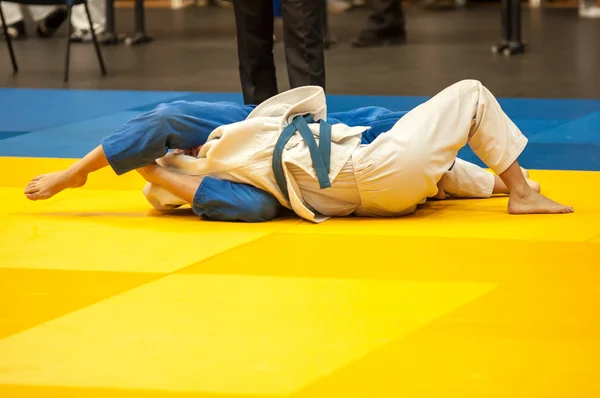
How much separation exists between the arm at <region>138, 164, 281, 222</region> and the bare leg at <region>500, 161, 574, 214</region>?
2.75 ft

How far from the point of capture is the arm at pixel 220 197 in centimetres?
390

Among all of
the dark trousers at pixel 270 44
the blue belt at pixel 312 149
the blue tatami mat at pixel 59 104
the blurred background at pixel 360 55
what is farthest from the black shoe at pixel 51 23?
the blue belt at pixel 312 149

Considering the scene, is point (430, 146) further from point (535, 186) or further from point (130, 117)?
point (130, 117)

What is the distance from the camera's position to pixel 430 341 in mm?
2680

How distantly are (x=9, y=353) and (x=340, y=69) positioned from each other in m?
6.19

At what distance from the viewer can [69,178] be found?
4.01 m

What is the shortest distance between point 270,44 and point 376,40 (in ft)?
14.1

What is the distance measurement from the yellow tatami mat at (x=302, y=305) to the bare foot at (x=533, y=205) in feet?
0.21

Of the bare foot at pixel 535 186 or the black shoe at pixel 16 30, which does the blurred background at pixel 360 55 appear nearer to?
the black shoe at pixel 16 30

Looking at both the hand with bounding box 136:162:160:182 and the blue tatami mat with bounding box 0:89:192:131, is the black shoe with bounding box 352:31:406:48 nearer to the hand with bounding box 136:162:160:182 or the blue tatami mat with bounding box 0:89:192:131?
the blue tatami mat with bounding box 0:89:192:131

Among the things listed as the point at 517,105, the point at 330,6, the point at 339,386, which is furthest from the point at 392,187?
the point at 330,6

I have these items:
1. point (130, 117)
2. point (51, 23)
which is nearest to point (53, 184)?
point (130, 117)

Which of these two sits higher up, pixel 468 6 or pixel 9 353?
pixel 9 353

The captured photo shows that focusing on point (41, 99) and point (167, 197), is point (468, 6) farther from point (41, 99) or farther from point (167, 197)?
point (167, 197)
